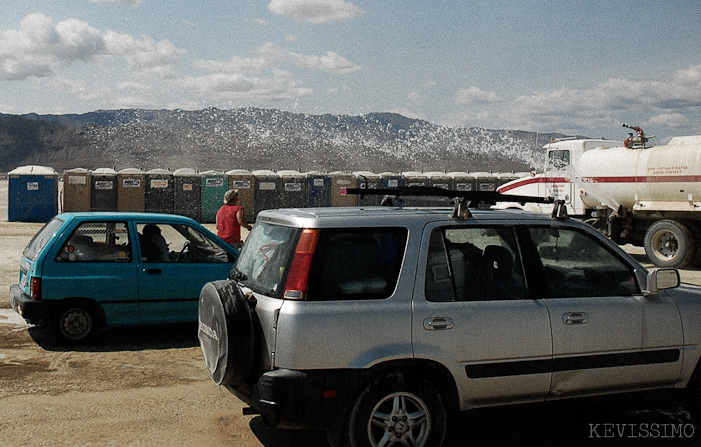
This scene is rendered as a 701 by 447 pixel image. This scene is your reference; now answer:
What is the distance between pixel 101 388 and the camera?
6.18m

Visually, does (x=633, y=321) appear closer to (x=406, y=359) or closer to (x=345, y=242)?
(x=406, y=359)

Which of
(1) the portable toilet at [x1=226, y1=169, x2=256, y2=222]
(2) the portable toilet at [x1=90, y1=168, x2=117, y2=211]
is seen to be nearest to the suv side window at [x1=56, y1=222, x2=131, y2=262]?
(2) the portable toilet at [x1=90, y1=168, x2=117, y2=211]

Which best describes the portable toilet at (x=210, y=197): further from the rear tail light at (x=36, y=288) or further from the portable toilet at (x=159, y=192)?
→ the rear tail light at (x=36, y=288)

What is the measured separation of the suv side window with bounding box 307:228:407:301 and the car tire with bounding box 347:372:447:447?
566 mm

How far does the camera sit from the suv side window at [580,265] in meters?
4.95

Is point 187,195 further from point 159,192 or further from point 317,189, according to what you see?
point 317,189

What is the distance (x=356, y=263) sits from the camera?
436cm

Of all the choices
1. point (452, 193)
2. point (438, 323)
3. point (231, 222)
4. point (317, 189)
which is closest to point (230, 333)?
point (438, 323)

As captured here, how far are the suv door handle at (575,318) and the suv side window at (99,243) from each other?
4.95 meters

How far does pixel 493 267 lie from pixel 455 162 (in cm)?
14073

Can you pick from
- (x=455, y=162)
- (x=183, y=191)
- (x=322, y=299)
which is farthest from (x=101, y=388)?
(x=455, y=162)

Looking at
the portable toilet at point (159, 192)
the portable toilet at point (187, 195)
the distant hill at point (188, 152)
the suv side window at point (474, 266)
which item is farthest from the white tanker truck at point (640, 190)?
the distant hill at point (188, 152)

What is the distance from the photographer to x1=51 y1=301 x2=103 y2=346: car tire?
296 inches

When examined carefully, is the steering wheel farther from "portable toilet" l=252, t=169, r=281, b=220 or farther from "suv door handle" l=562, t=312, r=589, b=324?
"portable toilet" l=252, t=169, r=281, b=220
